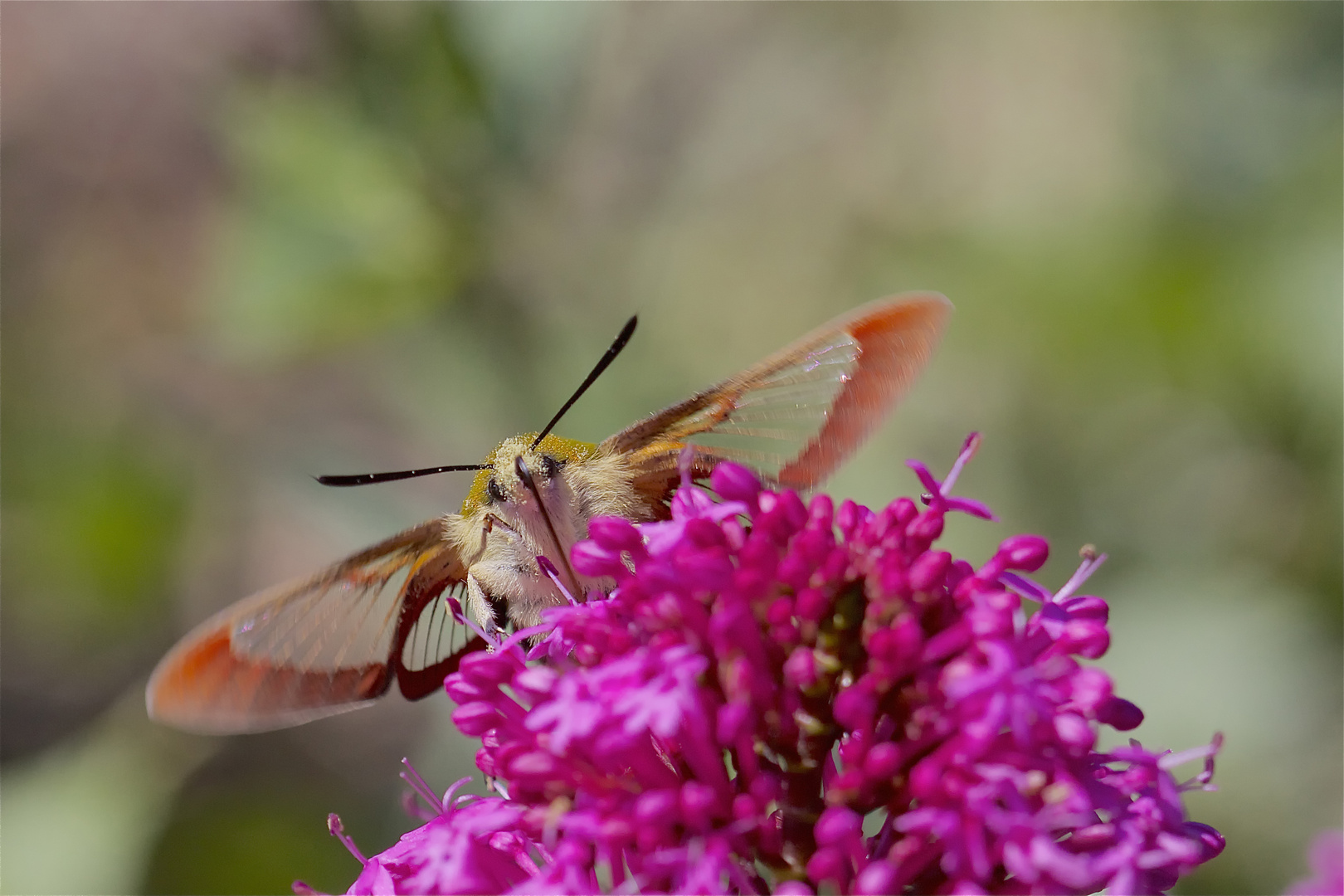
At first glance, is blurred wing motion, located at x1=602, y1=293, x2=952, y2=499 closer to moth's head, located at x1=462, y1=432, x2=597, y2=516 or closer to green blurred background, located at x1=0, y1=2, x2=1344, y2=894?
moth's head, located at x1=462, y1=432, x2=597, y2=516

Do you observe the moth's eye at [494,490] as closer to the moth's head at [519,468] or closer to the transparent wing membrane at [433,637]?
the moth's head at [519,468]

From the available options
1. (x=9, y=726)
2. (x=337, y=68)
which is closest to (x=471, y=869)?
(x=337, y=68)

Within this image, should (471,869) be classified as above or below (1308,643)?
below

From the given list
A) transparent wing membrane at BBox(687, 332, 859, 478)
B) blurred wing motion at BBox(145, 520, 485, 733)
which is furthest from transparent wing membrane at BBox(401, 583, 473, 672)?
transparent wing membrane at BBox(687, 332, 859, 478)

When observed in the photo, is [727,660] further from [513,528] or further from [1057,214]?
[1057,214]

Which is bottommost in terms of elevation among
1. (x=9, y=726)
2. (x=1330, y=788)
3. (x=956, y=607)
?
(x=9, y=726)

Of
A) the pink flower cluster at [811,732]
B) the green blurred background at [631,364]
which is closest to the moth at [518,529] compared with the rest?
the pink flower cluster at [811,732]

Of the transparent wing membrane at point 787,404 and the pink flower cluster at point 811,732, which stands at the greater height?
the transparent wing membrane at point 787,404
